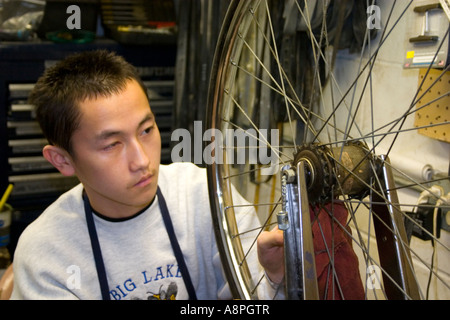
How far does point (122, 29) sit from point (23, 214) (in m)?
0.80

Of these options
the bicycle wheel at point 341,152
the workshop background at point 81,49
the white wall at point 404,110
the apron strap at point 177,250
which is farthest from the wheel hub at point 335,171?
the workshop background at point 81,49

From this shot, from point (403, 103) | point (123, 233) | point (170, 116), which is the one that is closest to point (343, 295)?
point (123, 233)

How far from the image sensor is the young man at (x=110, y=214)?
954 mm

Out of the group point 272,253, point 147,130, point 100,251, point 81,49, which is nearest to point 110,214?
point 100,251

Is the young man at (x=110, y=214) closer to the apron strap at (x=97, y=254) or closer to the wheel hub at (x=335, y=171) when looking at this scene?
the apron strap at (x=97, y=254)

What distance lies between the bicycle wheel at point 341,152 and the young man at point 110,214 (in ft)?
0.30

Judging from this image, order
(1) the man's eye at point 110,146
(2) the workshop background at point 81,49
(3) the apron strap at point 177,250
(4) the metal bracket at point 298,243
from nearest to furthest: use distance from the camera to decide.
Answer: (4) the metal bracket at point 298,243 → (1) the man's eye at point 110,146 → (3) the apron strap at point 177,250 → (2) the workshop background at point 81,49

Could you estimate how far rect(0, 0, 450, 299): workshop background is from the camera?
6.04 ft

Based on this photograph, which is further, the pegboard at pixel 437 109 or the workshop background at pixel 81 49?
the workshop background at pixel 81 49

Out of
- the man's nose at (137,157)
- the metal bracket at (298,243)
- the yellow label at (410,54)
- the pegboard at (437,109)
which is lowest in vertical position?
the metal bracket at (298,243)

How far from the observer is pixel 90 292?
101 centimetres

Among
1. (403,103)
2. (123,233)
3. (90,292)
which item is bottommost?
(90,292)
